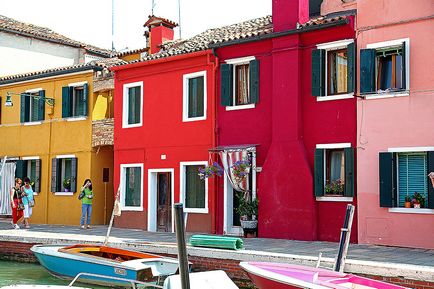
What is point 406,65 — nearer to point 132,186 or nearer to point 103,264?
point 103,264

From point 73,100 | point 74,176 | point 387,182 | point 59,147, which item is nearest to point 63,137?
point 59,147

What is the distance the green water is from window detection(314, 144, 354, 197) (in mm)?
6015

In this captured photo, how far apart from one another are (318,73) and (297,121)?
4.34 feet

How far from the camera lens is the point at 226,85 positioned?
17500 millimetres

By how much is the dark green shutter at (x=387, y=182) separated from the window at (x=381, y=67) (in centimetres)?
162

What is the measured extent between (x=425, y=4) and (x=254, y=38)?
462cm

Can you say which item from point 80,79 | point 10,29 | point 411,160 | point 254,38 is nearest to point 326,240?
point 411,160

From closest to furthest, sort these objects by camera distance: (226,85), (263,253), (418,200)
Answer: (263,253) → (418,200) → (226,85)

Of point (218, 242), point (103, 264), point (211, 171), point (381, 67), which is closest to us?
point (103, 264)

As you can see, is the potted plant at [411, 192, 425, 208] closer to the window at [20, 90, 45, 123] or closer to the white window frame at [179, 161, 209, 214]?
the white window frame at [179, 161, 209, 214]

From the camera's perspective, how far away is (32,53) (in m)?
27.5

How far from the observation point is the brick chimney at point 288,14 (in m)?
16.3

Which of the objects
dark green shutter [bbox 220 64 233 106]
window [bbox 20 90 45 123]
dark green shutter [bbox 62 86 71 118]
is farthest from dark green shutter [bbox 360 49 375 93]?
window [bbox 20 90 45 123]

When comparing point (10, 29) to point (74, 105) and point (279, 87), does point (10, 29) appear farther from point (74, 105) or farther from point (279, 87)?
point (279, 87)
